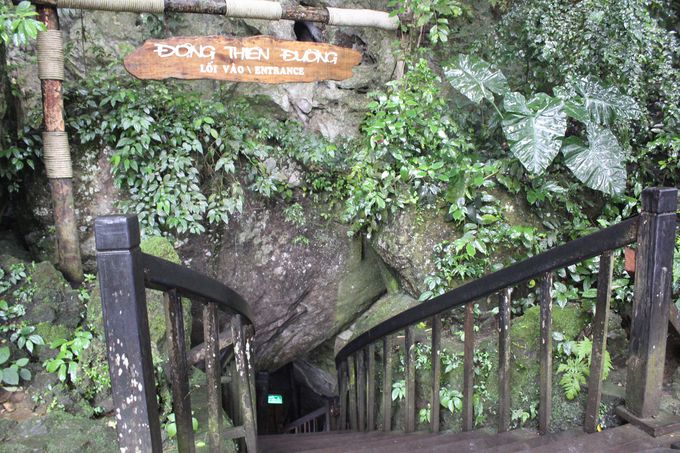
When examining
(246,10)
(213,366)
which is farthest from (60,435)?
(246,10)

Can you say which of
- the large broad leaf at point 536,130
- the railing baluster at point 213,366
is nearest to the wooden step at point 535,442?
the railing baluster at point 213,366

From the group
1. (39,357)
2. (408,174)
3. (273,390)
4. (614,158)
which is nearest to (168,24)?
(408,174)

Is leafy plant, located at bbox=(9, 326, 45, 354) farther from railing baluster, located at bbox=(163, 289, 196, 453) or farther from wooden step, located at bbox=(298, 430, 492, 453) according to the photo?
railing baluster, located at bbox=(163, 289, 196, 453)

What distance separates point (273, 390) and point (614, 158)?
22.4ft

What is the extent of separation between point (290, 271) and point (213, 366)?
3276 millimetres

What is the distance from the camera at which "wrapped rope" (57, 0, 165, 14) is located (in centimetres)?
312

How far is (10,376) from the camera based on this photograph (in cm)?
256

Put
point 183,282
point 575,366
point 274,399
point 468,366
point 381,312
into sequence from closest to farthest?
point 183,282 < point 468,366 < point 575,366 < point 381,312 < point 274,399

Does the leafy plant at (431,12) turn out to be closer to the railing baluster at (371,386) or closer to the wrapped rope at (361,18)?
the wrapped rope at (361,18)

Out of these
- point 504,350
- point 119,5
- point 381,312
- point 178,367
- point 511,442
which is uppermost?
point 119,5

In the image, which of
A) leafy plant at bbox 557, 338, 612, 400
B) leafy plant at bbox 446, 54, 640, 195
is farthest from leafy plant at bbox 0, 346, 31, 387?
leafy plant at bbox 446, 54, 640, 195

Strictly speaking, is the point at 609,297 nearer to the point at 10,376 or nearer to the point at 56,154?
the point at 10,376

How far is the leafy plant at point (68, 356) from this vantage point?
2.62 m

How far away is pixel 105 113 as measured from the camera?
380cm
